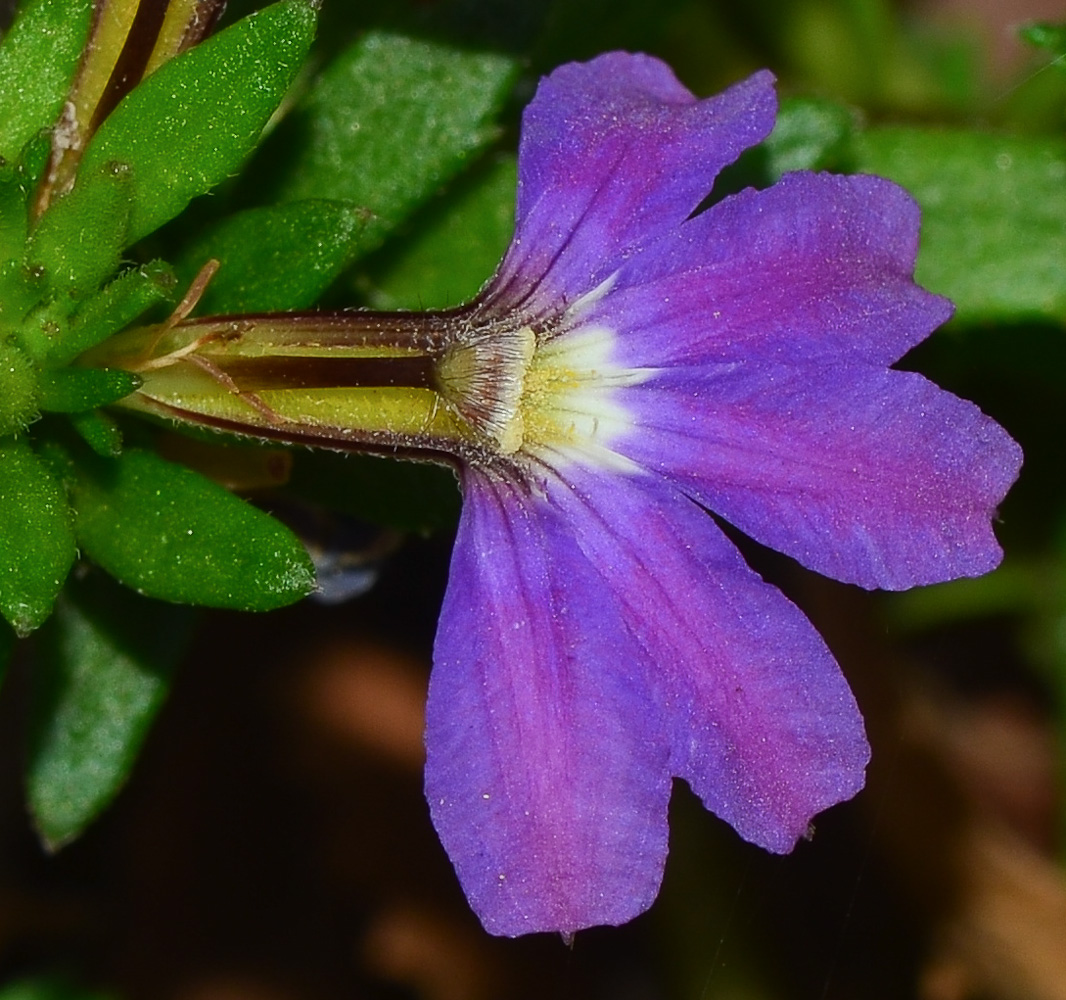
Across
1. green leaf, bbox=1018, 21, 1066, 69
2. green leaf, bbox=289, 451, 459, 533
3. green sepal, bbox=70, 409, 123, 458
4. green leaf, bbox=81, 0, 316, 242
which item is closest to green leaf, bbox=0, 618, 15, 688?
green sepal, bbox=70, 409, 123, 458

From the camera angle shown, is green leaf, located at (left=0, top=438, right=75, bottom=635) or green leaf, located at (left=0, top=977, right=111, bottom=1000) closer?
green leaf, located at (left=0, top=438, right=75, bottom=635)

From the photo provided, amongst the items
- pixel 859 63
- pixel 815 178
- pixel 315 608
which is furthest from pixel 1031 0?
pixel 815 178

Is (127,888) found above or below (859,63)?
below

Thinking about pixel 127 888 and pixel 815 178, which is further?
pixel 127 888

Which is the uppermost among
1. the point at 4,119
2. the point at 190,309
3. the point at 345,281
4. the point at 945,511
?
the point at 4,119

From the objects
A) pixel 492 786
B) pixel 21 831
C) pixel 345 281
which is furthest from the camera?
pixel 21 831

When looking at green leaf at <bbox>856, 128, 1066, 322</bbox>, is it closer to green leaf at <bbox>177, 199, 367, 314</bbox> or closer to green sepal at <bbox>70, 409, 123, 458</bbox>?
green leaf at <bbox>177, 199, 367, 314</bbox>

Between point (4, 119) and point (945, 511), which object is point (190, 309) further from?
point (945, 511)
